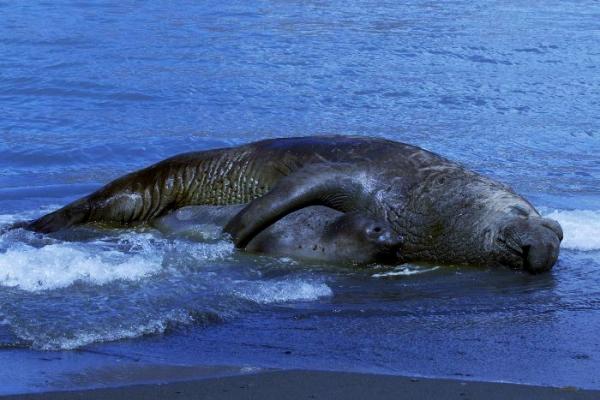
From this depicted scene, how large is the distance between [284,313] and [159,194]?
2.99 m

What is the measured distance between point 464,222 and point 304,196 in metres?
1.16

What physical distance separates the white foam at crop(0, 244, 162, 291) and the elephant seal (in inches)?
43.7

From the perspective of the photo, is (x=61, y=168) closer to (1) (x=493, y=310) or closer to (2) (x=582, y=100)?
(1) (x=493, y=310)

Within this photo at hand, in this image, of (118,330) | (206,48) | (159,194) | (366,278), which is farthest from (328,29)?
(118,330)

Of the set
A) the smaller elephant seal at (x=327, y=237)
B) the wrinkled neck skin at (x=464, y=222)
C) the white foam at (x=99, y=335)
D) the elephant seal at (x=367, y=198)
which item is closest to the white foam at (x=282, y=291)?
the white foam at (x=99, y=335)

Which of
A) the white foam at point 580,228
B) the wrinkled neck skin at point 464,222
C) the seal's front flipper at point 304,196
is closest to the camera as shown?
the wrinkled neck skin at point 464,222

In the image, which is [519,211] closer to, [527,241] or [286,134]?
[527,241]

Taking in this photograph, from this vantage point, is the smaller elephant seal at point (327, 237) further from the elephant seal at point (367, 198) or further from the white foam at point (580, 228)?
the white foam at point (580, 228)

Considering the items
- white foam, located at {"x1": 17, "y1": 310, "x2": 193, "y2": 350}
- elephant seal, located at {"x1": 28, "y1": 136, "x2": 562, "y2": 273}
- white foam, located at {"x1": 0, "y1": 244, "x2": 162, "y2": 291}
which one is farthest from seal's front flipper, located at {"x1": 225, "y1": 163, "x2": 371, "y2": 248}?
white foam, located at {"x1": 17, "y1": 310, "x2": 193, "y2": 350}

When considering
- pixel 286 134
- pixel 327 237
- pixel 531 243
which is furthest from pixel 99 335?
pixel 286 134

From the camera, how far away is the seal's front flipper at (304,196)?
855cm

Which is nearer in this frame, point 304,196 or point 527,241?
point 527,241

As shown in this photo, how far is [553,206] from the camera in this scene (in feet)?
34.7

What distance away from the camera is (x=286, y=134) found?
45.5 feet
